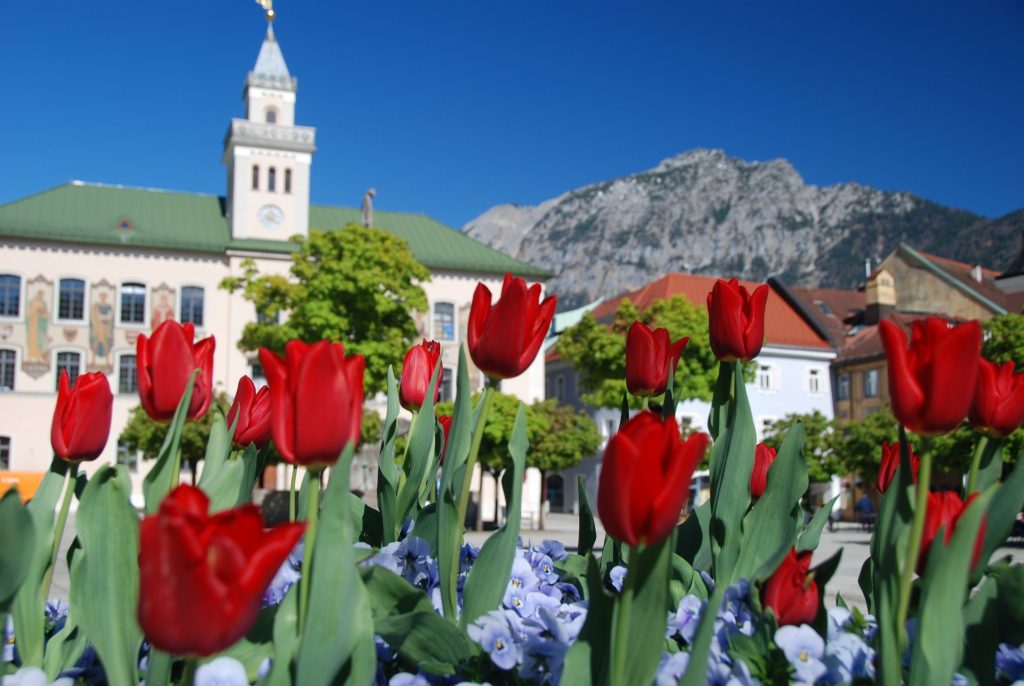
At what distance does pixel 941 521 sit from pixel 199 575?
1.34 meters

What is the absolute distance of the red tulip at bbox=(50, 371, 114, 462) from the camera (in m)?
2.14

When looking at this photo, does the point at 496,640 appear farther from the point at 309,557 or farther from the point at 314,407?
the point at 314,407

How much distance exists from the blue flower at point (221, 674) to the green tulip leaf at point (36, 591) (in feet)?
2.00

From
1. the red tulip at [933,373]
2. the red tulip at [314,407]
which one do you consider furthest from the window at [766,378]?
the red tulip at [314,407]

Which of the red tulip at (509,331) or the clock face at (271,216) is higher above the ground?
the clock face at (271,216)

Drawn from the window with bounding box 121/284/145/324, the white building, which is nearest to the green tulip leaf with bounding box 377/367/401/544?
the window with bounding box 121/284/145/324

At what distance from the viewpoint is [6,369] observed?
3478cm

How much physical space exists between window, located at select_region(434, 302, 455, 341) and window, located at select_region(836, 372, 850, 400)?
17.7 m

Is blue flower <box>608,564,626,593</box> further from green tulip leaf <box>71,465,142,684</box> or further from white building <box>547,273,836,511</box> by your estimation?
white building <box>547,273,836,511</box>

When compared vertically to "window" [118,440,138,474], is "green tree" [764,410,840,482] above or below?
above

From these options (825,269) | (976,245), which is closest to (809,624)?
(976,245)

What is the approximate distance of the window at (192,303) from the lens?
1447 inches

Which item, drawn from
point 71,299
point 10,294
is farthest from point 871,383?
point 10,294

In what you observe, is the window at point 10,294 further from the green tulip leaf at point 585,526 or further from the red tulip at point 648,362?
the red tulip at point 648,362
